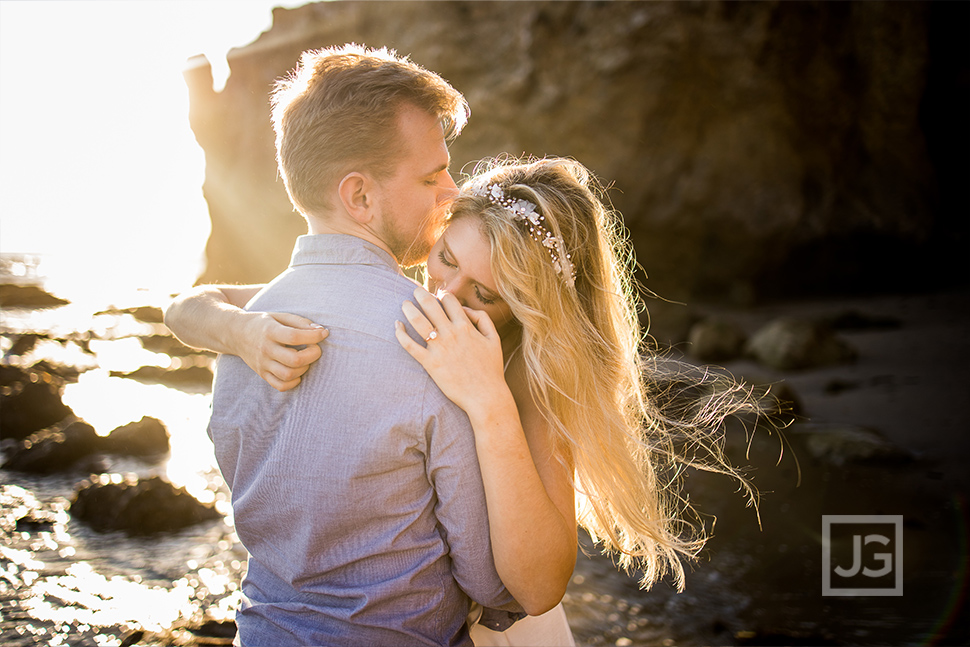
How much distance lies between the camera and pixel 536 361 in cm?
191

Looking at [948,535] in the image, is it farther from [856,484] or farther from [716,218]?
[716,218]

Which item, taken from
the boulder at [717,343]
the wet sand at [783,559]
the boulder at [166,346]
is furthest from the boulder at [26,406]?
the boulder at [717,343]

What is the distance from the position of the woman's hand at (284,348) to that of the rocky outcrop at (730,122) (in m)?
11.5

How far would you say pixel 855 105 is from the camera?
41.1ft

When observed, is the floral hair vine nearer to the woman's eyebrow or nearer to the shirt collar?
the woman's eyebrow

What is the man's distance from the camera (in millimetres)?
1443

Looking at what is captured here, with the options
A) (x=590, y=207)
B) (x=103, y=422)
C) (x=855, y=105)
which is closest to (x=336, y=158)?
(x=590, y=207)

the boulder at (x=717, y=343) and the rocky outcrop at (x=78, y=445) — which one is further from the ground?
the boulder at (x=717, y=343)

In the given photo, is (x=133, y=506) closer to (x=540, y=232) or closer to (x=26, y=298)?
(x=540, y=232)

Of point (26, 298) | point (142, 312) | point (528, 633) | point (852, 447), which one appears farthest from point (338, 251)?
point (142, 312)

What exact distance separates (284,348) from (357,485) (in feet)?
1.14

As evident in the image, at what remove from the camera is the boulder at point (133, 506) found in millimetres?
3650

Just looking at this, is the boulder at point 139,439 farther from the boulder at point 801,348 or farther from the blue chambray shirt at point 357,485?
the boulder at point 801,348

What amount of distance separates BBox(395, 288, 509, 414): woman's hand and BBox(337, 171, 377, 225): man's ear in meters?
0.37
